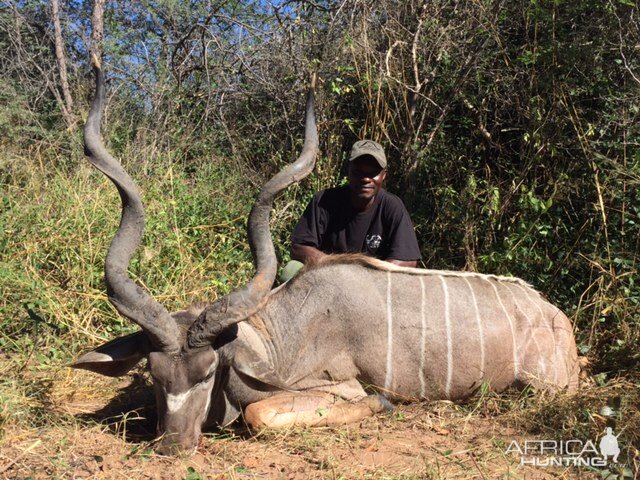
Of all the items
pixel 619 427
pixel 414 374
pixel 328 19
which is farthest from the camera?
pixel 328 19

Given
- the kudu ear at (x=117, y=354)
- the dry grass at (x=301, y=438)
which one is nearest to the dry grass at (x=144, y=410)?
the dry grass at (x=301, y=438)

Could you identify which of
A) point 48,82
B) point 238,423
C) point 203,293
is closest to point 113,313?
point 203,293

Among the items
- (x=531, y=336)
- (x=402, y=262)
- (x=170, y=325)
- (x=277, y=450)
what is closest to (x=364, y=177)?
(x=402, y=262)

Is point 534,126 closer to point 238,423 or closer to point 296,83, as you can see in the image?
point 296,83

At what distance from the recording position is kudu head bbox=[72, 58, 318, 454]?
2396 millimetres

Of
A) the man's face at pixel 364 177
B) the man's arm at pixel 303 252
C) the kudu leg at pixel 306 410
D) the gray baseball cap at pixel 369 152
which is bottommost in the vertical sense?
the kudu leg at pixel 306 410

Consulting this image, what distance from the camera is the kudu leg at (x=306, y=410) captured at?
8.45 feet

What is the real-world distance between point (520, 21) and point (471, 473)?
10.4 ft

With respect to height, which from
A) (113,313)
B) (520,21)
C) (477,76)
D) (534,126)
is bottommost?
(113,313)

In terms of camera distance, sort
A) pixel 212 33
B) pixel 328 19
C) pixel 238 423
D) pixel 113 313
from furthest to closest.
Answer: pixel 212 33, pixel 328 19, pixel 113 313, pixel 238 423

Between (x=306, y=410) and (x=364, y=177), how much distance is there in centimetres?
143

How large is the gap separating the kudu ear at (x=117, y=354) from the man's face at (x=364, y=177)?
1.52m

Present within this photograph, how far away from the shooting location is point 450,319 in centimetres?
301

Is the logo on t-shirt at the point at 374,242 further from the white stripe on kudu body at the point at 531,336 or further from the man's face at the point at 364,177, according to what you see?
the white stripe on kudu body at the point at 531,336
